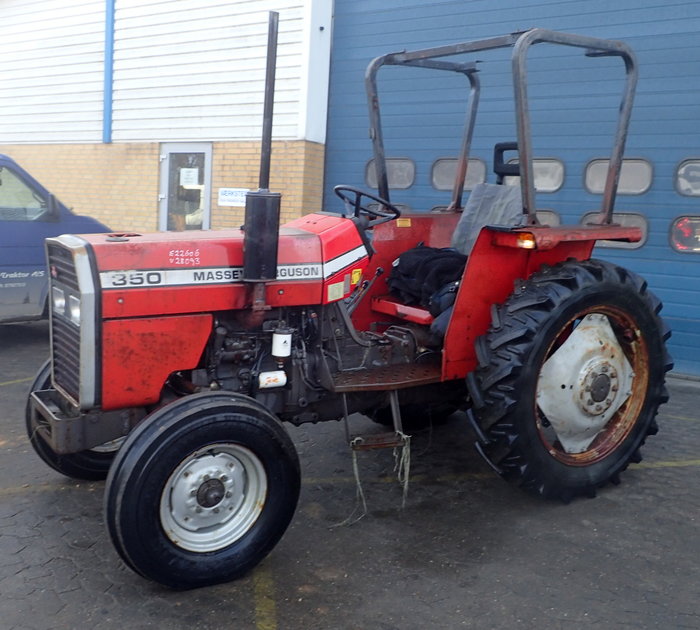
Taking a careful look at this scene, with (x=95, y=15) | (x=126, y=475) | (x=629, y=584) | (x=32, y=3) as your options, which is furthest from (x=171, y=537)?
(x=32, y=3)

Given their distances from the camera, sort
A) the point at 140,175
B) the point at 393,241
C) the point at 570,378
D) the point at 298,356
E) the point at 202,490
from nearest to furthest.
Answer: the point at 202,490 → the point at 298,356 → the point at 570,378 → the point at 393,241 → the point at 140,175

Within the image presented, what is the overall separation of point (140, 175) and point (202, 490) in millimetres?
8708

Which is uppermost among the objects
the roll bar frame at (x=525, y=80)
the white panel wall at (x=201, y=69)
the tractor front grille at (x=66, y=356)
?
the white panel wall at (x=201, y=69)

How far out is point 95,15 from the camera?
11.4m

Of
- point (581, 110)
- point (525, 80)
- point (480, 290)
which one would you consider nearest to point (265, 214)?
point (480, 290)

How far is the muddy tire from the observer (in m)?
3.65

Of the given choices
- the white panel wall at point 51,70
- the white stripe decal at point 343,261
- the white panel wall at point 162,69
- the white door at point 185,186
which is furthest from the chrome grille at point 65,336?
the white panel wall at point 51,70

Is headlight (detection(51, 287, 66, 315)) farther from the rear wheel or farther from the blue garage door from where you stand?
the blue garage door

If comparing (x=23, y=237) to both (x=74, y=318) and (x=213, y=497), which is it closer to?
(x=74, y=318)

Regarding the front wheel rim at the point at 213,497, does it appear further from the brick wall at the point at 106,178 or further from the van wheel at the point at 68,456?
the brick wall at the point at 106,178

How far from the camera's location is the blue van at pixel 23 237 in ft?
22.6

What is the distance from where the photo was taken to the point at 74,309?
10.4ft

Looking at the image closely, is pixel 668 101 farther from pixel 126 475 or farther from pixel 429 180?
pixel 126 475

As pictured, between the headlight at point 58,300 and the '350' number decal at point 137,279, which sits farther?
the headlight at point 58,300
